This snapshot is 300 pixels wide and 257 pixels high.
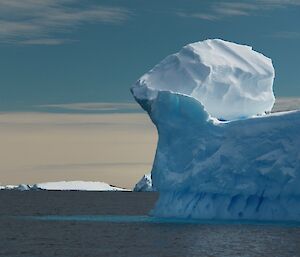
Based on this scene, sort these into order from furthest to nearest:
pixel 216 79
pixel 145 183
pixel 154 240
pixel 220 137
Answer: pixel 145 183
pixel 216 79
pixel 220 137
pixel 154 240

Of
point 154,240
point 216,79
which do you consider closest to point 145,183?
point 216,79

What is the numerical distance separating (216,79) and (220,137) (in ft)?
17.2

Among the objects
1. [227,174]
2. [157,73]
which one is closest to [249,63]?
[157,73]

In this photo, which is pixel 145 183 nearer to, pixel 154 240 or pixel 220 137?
pixel 220 137

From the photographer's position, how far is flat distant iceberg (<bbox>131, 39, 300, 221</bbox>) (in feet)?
145

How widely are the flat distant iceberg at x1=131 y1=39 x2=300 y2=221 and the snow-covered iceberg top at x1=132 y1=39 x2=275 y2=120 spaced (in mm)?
63

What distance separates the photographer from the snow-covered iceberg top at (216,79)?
49688 mm

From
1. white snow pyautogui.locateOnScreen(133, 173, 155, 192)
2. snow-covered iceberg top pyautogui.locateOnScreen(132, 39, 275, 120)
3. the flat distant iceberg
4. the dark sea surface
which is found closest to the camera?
the dark sea surface

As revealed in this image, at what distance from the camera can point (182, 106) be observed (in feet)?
156

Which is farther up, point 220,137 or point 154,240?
point 220,137

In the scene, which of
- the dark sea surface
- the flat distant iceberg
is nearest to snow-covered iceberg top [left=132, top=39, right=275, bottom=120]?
the flat distant iceberg

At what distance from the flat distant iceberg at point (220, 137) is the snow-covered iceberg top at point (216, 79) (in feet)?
0.21

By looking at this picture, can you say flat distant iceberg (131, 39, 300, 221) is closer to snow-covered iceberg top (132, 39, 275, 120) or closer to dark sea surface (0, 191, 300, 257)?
snow-covered iceberg top (132, 39, 275, 120)

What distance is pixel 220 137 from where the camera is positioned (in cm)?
4612
